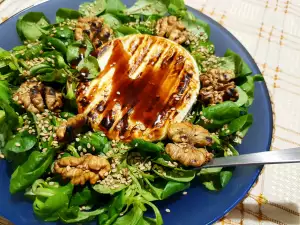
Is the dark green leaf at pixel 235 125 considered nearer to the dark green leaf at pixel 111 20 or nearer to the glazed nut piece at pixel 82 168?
the glazed nut piece at pixel 82 168

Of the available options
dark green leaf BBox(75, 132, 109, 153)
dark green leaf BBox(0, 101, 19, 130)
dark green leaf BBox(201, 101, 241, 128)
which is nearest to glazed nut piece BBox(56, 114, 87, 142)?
dark green leaf BBox(75, 132, 109, 153)

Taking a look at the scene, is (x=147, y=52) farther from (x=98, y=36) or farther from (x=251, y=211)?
(x=251, y=211)

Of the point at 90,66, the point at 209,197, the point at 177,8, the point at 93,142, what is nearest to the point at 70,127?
the point at 93,142

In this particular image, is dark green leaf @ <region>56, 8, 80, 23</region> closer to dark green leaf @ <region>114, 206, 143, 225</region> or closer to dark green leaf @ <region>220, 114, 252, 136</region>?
dark green leaf @ <region>220, 114, 252, 136</region>

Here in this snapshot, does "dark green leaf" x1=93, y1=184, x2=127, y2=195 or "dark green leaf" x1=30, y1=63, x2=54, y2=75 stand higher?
"dark green leaf" x1=30, y1=63, x2=54, y2=75

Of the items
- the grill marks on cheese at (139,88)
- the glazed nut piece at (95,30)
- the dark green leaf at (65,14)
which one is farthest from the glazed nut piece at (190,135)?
the dark green leaf at (65,14)

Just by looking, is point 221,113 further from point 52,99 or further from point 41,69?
point 41,69
